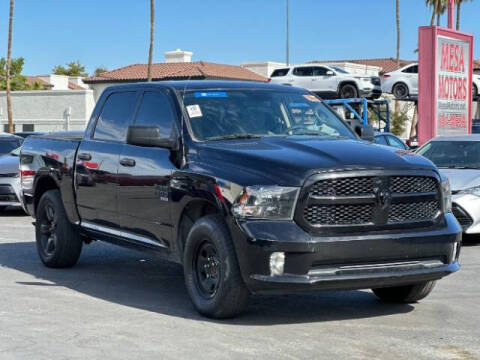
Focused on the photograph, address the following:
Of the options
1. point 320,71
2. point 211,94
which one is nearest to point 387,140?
point 211,94

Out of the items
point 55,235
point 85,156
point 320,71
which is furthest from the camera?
point 320,71

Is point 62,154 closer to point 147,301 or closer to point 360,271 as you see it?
point 147,301

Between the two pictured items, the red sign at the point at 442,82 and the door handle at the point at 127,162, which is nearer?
the door handle at the point at 127,162

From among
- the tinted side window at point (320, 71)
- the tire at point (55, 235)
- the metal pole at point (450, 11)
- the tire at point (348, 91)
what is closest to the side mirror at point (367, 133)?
the tire at point (55, 235)

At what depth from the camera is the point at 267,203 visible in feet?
21.7

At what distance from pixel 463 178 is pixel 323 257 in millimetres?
6358

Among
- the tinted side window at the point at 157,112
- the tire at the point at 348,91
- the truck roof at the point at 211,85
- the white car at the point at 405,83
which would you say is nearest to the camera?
the tinted side window at the point at 157,112

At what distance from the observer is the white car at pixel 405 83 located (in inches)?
1439

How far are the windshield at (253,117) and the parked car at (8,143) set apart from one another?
11.4m

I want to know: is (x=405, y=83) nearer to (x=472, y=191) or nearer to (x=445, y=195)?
(x=472, y=191)

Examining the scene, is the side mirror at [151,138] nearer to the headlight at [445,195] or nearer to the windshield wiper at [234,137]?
the windshield wiper at [234,137]

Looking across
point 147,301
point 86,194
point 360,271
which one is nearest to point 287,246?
point 360,271

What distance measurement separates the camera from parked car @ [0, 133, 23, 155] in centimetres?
1864

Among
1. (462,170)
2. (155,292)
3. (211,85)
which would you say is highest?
(211,85)
